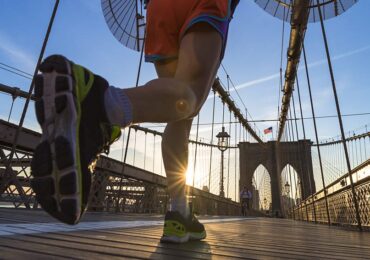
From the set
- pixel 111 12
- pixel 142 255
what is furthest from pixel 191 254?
pixel 111 12

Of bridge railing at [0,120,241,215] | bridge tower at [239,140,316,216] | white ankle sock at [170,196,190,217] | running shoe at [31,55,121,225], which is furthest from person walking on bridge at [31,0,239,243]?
bridge tower at [239,140,316,216]

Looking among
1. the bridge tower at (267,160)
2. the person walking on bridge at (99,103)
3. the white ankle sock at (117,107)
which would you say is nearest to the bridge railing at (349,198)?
the person walking on bridge at (99,103)

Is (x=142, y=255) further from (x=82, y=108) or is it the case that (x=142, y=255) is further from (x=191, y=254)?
(x=82, y=108)

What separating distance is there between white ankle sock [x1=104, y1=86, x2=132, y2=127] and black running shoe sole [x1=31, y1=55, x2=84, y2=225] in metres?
0.07

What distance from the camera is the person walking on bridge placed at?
0.59 m

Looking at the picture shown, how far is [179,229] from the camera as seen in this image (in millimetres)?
1091

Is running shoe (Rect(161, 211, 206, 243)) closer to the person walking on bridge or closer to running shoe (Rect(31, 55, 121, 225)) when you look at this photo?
the person walking on bridge

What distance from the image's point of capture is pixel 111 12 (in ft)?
8.66

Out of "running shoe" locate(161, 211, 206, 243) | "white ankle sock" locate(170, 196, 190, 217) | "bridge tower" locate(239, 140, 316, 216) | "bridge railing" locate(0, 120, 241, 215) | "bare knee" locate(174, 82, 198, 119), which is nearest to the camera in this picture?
"bare knee" locate(174, 82, 198, 119)

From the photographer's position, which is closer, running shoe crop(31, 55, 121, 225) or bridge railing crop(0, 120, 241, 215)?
running shoe crop(31, 55, 121, 225)

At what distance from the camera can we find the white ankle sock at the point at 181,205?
119cm

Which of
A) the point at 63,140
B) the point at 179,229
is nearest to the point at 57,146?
the point at 63,140

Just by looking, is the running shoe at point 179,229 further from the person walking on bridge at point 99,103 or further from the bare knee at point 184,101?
the bare knee at point 184,101

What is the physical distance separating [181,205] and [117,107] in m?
0.63
